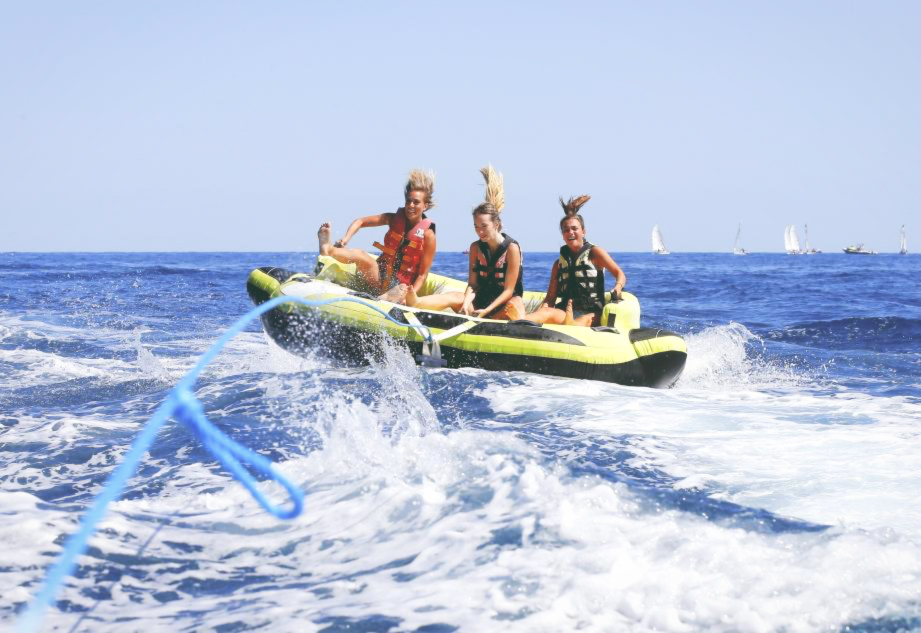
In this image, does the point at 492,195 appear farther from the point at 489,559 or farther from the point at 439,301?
the point at 489,559

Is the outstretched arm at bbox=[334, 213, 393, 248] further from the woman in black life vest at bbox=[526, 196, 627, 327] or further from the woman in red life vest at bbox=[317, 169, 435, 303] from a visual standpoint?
the woman in black life vest at bbox=[526, 196, 627, 327]

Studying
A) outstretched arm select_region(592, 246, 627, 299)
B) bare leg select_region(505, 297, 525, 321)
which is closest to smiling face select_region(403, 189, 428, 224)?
bare leg select_region(505, 297, 525, 321)

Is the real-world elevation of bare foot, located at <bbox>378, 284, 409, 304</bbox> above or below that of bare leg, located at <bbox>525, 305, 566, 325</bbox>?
above

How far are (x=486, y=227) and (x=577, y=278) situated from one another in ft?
3.53

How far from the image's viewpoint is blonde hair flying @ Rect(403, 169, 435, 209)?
697 cm

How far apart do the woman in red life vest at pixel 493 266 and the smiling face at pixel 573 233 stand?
18.8 inches

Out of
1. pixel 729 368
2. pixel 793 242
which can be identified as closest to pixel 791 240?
pixel 793 242

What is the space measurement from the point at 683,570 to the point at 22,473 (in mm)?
3246

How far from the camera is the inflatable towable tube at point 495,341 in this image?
6.49 metres

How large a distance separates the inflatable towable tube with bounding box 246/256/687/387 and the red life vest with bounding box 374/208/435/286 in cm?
56

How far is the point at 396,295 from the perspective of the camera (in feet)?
23.6

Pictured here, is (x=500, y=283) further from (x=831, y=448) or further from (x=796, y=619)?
(x=796, y=619)

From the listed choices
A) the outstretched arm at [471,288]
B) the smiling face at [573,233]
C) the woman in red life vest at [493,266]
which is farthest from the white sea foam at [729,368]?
the outstretched arm at [471,288]

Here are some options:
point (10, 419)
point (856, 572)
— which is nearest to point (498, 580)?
point (856, 572)
